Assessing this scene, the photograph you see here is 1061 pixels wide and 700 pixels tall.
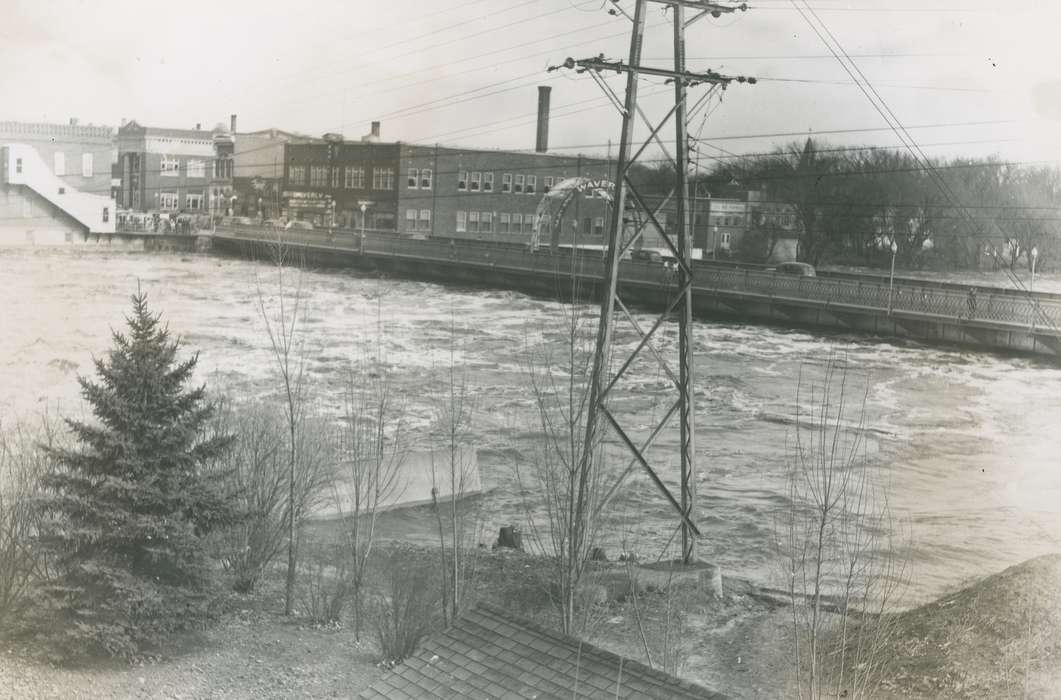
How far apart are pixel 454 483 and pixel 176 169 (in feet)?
74.4

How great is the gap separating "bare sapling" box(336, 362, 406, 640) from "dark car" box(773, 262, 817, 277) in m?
12.0

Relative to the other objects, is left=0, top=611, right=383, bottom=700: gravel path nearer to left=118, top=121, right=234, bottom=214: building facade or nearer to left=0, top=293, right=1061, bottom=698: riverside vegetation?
left=0, top=293, right=1061, bottom=698: riverside vegetation

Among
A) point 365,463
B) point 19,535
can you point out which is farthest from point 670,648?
point 365,463

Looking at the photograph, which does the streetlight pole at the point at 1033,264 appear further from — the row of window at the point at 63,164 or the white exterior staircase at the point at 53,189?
the row of window at the point at 63,164

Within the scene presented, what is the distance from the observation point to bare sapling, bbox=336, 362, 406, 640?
54.3ft

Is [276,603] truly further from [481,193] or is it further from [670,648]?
[481,193]

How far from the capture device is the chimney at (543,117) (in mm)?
30505

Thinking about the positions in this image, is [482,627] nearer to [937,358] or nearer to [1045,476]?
[1045,476]

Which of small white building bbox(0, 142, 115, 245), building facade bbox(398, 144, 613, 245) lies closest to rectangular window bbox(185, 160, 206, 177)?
small white building bbox(0, 142, 115, 245)

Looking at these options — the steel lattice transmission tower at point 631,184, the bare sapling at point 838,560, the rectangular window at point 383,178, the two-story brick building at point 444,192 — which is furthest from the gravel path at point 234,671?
the rectangular window at point 383,178

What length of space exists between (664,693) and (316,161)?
32.1 meters

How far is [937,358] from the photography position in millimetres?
24906

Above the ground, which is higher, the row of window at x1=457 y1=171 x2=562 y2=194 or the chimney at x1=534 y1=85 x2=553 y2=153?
the chimney at x1=534 y1=85 x2=553 y2=153

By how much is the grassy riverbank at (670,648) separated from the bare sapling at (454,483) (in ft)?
3.40
